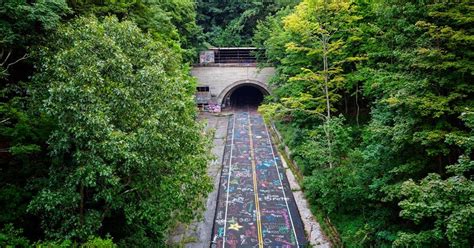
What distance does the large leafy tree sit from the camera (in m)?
8.77

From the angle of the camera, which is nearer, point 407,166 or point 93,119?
point 93,119

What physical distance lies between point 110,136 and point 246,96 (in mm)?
38832

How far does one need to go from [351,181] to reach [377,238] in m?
2.46

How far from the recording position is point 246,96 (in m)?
47.1

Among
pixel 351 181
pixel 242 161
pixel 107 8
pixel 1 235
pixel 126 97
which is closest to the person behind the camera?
pixel 1 235

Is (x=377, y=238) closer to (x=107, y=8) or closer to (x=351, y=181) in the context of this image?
(x=351, y=181)

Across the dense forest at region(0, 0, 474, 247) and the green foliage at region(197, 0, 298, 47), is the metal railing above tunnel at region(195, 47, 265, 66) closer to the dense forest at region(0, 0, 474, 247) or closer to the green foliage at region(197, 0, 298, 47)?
the green foliage at region(197, 0, 298, 47)

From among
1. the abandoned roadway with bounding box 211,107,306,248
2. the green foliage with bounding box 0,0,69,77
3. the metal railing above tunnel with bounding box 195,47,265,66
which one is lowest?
the abandoned roadway with bounding box 211,107,306,248

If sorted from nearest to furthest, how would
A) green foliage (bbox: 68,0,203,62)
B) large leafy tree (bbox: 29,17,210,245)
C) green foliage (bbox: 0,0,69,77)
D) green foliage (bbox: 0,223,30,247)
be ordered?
green foliage (bbox: 0,223,30,247)
large leafy tree (bbox: 29,17,210,245)
green foliage (bbox: 0,0,69,77)
green foliage (bbox: 68,0,203,62)

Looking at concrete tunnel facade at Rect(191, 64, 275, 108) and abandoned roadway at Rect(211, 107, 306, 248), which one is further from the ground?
concrete tunnel facade at Rect(191, 64, 275, 108)

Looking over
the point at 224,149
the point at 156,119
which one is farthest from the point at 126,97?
the point at 224,149

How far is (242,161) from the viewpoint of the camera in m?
23.3

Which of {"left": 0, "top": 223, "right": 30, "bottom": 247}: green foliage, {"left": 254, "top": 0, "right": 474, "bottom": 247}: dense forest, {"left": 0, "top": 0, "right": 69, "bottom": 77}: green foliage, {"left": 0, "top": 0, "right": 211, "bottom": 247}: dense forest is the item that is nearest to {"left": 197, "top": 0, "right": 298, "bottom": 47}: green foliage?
{"left": 254, "top": 0, "right": 474, "bottom": 247}: dense forest

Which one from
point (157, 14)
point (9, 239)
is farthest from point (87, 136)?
point (157, 14)
